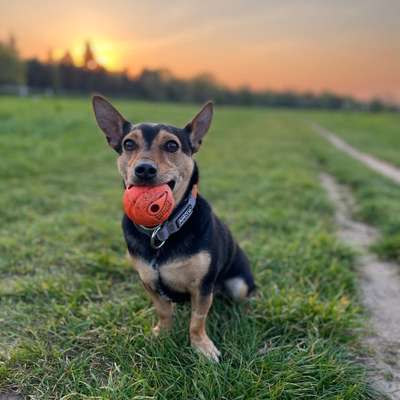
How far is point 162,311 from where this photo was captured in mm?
2809

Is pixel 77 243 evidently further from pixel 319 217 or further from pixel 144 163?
pixel 319 217

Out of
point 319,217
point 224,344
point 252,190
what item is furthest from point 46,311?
point 252,190

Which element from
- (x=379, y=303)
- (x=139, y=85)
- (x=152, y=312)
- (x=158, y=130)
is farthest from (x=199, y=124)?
(x=139, y=85)

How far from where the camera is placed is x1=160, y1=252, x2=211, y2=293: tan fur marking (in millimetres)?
2463

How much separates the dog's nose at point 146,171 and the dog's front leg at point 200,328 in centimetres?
85

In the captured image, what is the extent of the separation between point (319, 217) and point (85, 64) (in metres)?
81.8

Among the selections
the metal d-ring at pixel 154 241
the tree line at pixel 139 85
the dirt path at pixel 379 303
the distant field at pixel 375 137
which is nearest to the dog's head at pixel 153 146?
the metal d-ring at pixel 154 241

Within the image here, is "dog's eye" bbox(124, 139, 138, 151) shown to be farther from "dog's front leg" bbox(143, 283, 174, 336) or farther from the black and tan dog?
"dog's front leg" bbox(143, 283, 174, 336)

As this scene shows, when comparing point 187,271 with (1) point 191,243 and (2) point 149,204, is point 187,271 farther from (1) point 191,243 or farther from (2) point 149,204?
(2) point 149,204

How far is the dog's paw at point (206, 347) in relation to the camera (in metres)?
2.53

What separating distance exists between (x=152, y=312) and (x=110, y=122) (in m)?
1.54

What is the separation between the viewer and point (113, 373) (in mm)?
2410

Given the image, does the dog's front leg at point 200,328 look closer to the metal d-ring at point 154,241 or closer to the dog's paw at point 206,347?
the dog's paw at point 206,347

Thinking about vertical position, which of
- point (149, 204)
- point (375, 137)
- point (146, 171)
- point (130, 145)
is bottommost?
point (375, 137)
